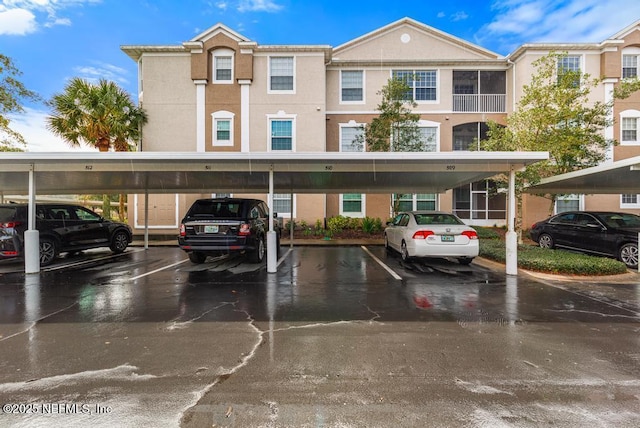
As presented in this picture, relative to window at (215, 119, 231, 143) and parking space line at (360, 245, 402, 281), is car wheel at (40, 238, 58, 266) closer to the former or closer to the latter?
window at (215, 119, 231, 143)

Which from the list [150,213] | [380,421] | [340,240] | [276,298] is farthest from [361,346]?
[150,213]

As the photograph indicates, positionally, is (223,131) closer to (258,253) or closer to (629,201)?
(258,253)

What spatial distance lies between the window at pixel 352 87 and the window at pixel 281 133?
3469 millimetres

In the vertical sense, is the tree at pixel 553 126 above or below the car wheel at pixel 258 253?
above

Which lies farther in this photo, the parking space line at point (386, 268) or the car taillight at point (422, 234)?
the car taillight at point (422, 234)

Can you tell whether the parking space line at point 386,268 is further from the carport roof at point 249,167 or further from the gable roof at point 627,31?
the gable roof at point 627,31

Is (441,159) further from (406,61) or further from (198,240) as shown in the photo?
(406,61)

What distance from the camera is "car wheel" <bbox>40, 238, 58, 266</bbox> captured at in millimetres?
8766

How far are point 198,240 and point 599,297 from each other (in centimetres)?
854

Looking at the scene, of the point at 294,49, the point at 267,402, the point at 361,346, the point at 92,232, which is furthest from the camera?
the point at 294,49

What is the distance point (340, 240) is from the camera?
14.9 m

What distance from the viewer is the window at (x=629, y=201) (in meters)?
16.3

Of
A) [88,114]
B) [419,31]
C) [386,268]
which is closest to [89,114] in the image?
[88,114]

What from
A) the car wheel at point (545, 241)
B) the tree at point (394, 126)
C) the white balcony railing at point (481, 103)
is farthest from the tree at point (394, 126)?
the car wheel at point (545, 241)
